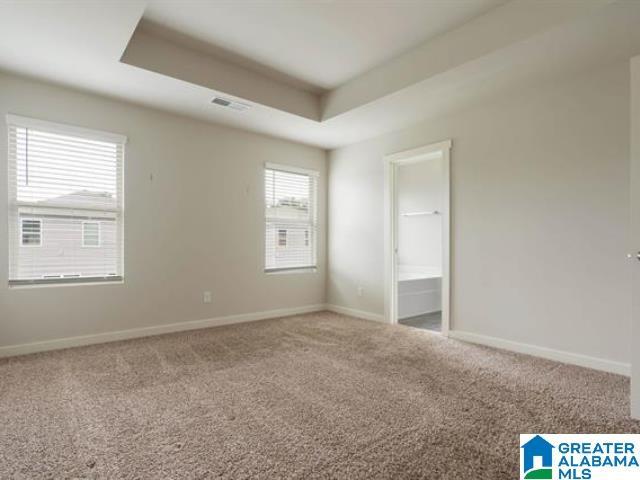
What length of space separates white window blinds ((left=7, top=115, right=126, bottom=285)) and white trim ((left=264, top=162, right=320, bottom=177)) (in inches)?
71.6

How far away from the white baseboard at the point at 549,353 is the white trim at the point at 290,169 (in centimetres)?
294

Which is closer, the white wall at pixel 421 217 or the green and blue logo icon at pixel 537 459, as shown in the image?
the green and blue logo icon at pixel 537 459

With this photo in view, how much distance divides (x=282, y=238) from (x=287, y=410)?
3.15 metres

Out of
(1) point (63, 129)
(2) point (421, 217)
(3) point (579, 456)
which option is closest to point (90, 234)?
(1) point (63, 129)

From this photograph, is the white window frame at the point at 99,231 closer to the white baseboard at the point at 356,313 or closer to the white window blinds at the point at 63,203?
the white window blinds at the point at 63,203

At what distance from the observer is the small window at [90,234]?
11.9 feet

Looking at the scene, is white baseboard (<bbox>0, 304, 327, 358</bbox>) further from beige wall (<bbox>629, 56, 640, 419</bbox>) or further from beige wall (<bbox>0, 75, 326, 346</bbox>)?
beige wall (<bbox>629, 56, 640, 419</bbox>)

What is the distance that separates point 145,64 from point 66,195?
154cm

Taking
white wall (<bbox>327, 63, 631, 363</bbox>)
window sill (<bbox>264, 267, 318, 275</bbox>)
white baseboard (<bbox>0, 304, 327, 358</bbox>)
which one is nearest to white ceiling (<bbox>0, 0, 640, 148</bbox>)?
white wall (<bbox>327, 63, 631, 363</bbox>)

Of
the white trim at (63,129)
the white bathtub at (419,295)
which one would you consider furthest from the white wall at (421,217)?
the white trim at (63,129)

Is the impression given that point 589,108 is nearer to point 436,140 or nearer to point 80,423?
point 436,140

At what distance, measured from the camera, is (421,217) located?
21.2ft

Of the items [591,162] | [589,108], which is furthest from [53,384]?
[589,108]

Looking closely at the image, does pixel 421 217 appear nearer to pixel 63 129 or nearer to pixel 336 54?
pixel 336 54
